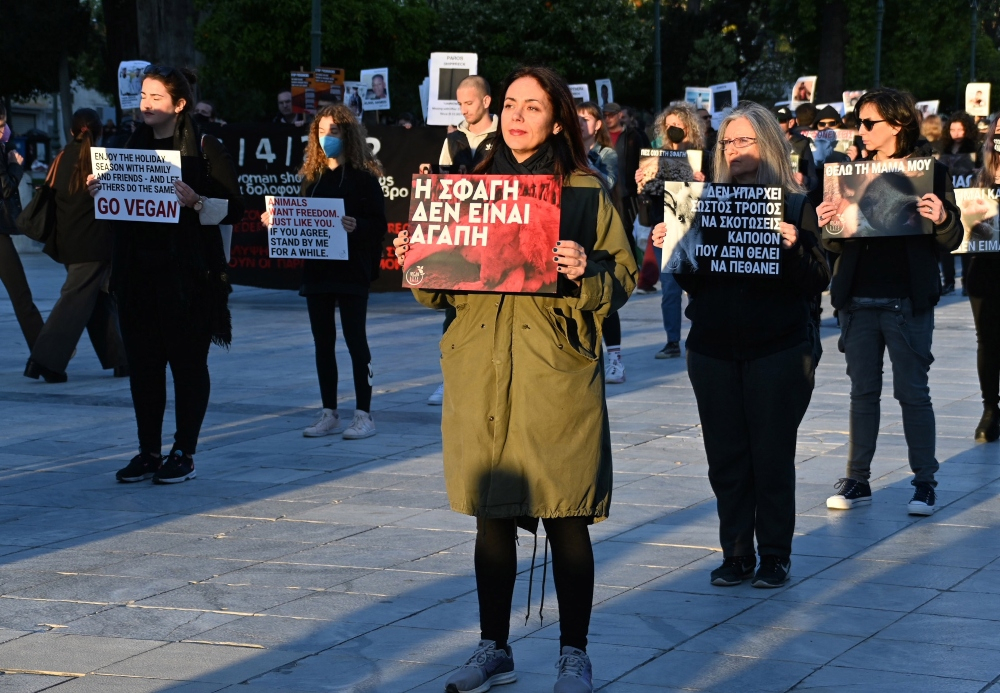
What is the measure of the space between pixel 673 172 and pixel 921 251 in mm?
4683

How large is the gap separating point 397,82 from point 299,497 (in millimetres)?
41928

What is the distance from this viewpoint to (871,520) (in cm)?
695

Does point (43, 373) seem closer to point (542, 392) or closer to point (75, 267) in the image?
point (75, 267)

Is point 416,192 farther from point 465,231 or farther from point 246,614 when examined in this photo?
point 246,614

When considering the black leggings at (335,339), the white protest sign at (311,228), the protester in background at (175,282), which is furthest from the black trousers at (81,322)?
the protester in background at (175,282)

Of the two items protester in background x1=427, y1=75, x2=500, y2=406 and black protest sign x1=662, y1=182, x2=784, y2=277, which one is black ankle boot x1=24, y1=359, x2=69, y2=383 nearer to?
protester in background x1=427, y1=75, x2=500, y2=406

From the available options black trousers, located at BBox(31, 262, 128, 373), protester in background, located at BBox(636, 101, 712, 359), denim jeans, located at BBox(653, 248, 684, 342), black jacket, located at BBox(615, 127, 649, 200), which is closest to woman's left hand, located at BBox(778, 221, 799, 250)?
protester in background, located at BBox(636, 101, 712, 359)

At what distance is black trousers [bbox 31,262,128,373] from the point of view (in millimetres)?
11273

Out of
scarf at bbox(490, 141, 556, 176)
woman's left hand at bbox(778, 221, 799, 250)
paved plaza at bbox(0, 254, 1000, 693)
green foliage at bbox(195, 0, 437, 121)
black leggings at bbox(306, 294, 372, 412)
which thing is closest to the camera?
scarf at bbox(490, 141, 556, 176)

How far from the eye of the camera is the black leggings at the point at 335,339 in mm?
9078

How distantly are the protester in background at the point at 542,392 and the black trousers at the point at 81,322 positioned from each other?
7341 mm

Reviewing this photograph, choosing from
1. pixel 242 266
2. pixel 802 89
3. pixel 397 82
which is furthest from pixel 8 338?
pixel 397 82

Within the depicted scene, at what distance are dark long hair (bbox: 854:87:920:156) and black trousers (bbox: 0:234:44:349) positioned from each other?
7.18 m

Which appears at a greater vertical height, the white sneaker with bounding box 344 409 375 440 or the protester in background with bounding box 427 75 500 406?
the protester in background with bounding box 427 75 500 406
